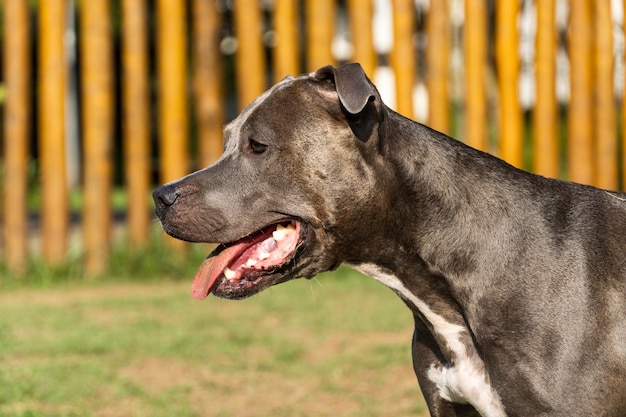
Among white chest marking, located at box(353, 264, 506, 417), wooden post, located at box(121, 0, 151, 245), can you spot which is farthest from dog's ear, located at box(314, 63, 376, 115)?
wooden post, located at box(121, 0, 151, 245)

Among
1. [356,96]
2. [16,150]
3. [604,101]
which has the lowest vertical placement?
[604,101]

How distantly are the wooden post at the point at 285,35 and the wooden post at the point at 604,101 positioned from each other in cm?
277

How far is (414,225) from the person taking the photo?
4.13 m

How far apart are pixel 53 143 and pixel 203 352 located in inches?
118

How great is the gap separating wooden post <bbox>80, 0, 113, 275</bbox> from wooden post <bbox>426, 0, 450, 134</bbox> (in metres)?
2.92

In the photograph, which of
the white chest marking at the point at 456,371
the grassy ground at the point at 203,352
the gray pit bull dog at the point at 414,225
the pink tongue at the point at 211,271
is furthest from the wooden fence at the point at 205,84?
the white chest marking at the point at 456,371

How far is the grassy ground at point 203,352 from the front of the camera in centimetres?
594

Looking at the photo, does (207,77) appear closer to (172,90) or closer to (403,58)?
(172,90)

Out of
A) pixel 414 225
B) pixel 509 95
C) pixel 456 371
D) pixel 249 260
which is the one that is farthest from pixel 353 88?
pixel 509 95

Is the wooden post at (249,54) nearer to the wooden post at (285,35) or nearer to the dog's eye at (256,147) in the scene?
the wooden post at (285,35)

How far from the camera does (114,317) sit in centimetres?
794

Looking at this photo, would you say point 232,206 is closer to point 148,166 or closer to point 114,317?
point 114,317

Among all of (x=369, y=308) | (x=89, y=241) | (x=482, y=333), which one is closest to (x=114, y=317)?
(x=89, y=241)

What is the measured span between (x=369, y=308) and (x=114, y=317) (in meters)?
2.03
